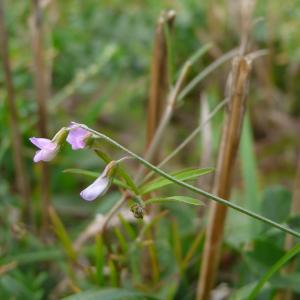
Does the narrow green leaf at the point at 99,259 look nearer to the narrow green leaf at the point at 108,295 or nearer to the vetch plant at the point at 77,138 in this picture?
the narrow green leaf at the point at 108,295

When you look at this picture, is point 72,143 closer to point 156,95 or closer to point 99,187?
point 99,187

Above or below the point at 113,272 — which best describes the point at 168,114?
above

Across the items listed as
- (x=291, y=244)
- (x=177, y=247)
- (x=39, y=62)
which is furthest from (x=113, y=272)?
(x=39, y=62)

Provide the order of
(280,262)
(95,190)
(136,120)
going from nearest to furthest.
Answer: (95,190) → (280,262) → (136,120)

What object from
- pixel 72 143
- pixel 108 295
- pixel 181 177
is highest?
pixel 72 143

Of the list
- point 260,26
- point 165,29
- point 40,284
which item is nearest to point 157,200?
point 165,29

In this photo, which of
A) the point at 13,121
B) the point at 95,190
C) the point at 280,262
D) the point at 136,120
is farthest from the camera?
the point at 136,120

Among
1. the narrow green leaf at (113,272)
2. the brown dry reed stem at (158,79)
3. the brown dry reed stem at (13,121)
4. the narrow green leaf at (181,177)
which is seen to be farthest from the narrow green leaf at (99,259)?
the brown dry reed stem at (13,121)

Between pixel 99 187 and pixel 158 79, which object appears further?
pixel 158 79
